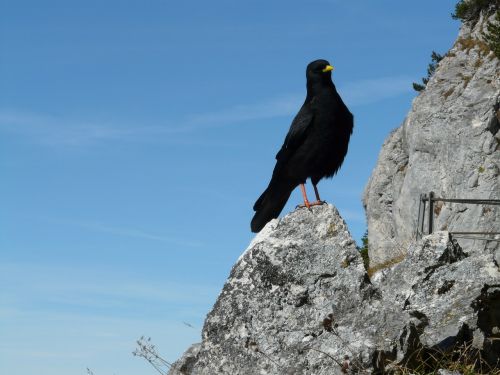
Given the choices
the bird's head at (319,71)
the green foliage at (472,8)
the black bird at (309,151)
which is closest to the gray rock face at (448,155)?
the green foliage at (472,8)

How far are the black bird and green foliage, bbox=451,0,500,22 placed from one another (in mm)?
28299

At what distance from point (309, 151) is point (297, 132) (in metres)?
0.29

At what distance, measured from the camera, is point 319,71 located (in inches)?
380

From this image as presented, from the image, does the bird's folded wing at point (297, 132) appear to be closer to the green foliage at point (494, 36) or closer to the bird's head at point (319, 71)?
the bird's head at point (319, 71)

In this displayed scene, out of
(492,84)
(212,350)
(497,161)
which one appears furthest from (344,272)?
(492,84)

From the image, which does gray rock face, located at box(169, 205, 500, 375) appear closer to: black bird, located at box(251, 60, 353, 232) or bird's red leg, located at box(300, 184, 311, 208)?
bird's red leg, located at box(300, 184, 311, 208)

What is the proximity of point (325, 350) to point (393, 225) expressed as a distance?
93.3 feet

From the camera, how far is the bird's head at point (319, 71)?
959 cm

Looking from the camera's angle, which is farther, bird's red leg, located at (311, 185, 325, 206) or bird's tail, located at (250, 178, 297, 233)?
bird's tail, located at (250, 178, 297, 233)

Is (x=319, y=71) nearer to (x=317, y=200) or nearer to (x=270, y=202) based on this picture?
(x=270, y=202)

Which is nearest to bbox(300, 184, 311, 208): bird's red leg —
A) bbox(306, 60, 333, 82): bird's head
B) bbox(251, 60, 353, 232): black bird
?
bbox(251, 60, 353, 232): black bird

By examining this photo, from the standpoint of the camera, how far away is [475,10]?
3581cm

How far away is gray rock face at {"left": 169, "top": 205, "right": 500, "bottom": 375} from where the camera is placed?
252 inches

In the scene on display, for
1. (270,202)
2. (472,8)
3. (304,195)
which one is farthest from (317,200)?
(472,8)
